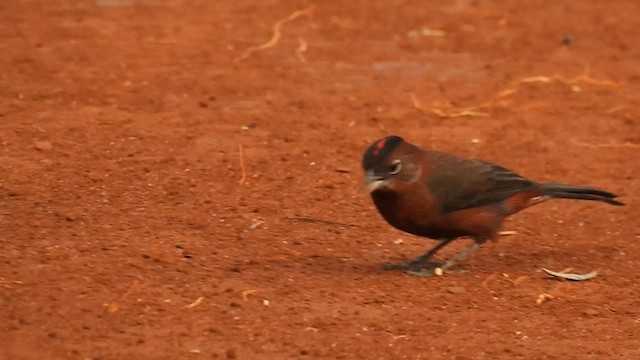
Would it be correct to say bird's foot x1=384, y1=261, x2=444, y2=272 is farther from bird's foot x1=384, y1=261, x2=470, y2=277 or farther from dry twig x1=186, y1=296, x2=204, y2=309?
dry twig x1=186, y1=296, x2=204, y2=309

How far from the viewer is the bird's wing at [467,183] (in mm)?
7191

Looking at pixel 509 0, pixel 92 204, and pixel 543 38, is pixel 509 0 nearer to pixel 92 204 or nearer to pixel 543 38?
pixel 543 38

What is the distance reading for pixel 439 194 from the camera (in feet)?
23.5

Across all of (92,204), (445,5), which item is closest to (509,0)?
(445,5)

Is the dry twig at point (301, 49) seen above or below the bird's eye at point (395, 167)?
below

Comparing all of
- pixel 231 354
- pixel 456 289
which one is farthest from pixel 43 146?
pixel 231 354

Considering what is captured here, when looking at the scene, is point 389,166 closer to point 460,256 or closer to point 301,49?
point 460,256

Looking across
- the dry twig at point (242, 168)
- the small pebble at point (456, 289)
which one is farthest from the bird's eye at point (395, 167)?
the dry twig at point (242, 168)

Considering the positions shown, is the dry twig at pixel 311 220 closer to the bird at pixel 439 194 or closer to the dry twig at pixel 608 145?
the bird at pixel 439 194

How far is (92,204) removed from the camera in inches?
306

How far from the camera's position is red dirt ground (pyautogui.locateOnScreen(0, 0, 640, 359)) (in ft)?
20.6

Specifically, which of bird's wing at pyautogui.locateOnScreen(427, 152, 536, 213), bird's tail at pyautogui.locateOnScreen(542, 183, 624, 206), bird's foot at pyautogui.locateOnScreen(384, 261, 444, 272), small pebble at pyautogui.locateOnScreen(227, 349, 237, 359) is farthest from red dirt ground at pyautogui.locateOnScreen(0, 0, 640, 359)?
bird's wing at pyautogui.locateOnScreen(427, 152, 536, 213)

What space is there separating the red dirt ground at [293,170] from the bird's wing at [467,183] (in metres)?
0.42

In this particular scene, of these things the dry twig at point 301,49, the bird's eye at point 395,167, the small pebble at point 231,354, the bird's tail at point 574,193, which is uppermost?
the bird's eye at point 395,167
